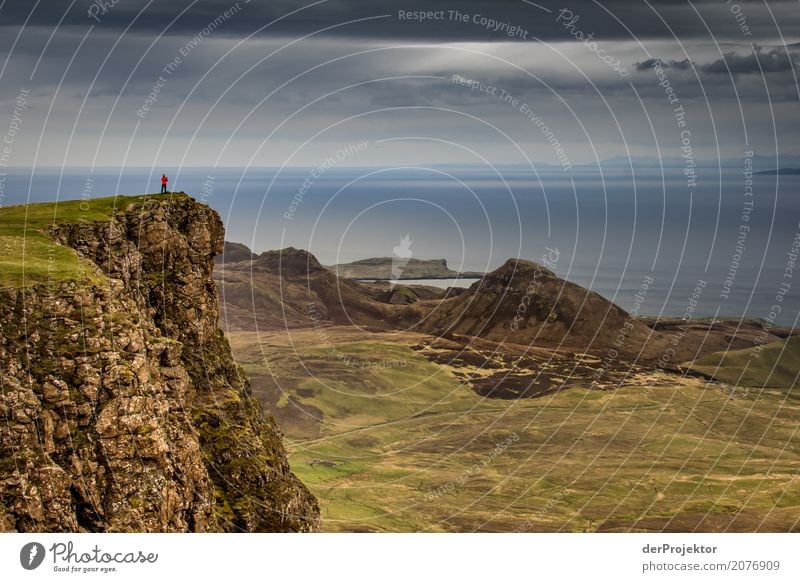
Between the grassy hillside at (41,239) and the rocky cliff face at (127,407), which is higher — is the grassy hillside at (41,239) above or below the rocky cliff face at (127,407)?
above

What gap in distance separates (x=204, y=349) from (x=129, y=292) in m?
11.9

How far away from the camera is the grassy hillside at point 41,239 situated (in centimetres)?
6281

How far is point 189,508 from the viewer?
63656mm

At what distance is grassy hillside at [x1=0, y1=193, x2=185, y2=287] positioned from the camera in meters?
62.8
